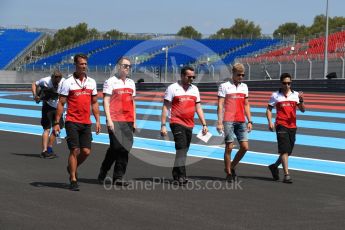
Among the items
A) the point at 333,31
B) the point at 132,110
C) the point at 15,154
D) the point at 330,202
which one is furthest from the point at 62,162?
the point at 333,31

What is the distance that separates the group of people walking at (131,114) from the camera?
8.86 m

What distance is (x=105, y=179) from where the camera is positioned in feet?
31.8

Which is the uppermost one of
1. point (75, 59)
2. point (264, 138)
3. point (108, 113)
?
point (75, 59)

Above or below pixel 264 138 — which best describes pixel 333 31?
above

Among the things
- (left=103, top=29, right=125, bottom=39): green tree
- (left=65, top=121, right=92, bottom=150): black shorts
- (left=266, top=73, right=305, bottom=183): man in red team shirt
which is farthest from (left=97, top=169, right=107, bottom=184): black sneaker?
(left=103, top=29, right=125, bottom=39): green tree

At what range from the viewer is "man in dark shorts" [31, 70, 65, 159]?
1251cm

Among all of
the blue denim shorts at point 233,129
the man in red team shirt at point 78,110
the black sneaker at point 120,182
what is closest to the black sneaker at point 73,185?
the man in red team shirt at point 78,110

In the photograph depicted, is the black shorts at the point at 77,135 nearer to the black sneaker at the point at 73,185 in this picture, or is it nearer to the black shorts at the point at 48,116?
the black sneaker at the point at 73,185

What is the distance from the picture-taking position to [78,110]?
884 centimetres

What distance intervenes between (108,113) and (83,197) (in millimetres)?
1292

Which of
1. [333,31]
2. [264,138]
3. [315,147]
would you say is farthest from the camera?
[333,31]

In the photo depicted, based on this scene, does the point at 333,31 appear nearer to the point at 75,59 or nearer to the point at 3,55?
the point at 3,55

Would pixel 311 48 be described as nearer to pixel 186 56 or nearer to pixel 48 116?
pixel 186 56

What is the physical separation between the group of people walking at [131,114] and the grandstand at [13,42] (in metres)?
60.2
